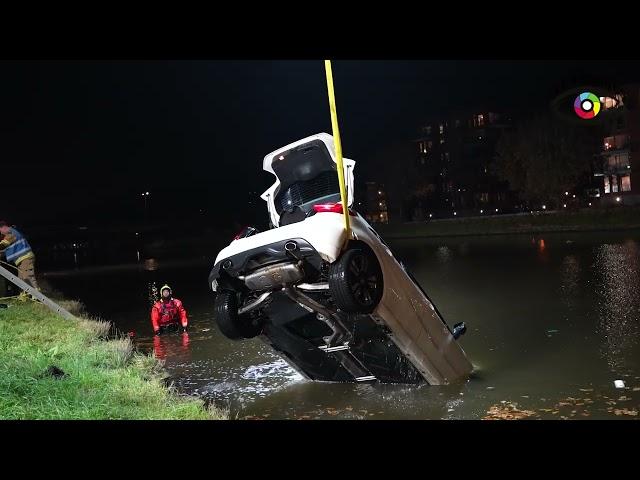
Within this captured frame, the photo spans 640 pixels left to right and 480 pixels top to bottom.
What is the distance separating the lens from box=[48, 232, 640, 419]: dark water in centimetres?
607

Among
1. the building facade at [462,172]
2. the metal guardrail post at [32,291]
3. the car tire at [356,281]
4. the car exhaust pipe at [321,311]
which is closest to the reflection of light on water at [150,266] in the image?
the metal guardrail post at [32,291]

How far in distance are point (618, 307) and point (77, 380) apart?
29.8 ft

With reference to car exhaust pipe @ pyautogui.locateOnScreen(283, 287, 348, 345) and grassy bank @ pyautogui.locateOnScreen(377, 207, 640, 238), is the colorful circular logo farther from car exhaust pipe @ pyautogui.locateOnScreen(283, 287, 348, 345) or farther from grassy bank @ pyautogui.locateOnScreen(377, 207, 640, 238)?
car exhaust pipe @ pyautogui.locateOnScreen(283, 287, 348, 345)

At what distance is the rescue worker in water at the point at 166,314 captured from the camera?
1163cm

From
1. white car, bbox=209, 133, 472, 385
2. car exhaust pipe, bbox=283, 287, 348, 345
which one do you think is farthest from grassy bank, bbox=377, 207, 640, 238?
car exhaust pipe, bbox=283, 287, 348, 345

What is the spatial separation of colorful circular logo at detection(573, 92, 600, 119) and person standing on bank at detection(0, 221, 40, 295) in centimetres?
5066

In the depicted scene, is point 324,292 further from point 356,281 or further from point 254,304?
point 254,304

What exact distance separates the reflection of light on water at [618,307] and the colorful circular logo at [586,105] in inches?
1518

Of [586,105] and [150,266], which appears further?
[586,105]

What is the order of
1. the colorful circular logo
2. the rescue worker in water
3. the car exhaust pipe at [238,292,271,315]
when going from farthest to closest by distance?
the colorful circular logo, the rescue worker in water, the car exhaust pipe at [238,292,271,315]

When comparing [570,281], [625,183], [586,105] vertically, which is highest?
[586,105]

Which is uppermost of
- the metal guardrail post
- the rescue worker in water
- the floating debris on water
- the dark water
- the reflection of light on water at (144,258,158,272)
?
the metal guardrail post

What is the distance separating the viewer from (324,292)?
5.52 meters

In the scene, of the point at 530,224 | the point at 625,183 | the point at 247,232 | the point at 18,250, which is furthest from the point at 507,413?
the point at 625,183
